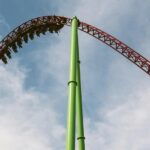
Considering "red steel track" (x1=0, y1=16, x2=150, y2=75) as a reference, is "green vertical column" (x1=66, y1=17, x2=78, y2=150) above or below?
below

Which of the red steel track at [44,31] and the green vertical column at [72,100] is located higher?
the red steel track at [44,31]

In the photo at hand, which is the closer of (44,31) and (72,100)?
(72,100)

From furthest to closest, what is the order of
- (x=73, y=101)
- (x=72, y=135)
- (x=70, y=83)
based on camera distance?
1. (x=70, y=83)
2. (x=73, y=101)
3. (x=72, y=135)

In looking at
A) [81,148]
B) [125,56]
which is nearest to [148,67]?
[125,56]

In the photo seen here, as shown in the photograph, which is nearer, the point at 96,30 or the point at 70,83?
the point at 70,83

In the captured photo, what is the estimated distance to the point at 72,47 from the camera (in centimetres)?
1336

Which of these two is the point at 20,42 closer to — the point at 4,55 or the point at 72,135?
the point at 4,55

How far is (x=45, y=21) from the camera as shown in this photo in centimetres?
2273

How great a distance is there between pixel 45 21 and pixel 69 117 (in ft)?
43.2

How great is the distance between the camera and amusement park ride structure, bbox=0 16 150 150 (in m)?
11.1

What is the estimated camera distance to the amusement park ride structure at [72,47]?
36.4 feet

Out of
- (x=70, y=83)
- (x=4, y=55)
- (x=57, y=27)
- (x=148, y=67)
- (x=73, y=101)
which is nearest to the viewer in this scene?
(x=73, y=101)

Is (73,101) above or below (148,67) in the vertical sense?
below

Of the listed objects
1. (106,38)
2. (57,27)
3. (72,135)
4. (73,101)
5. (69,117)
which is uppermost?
(57,27)
